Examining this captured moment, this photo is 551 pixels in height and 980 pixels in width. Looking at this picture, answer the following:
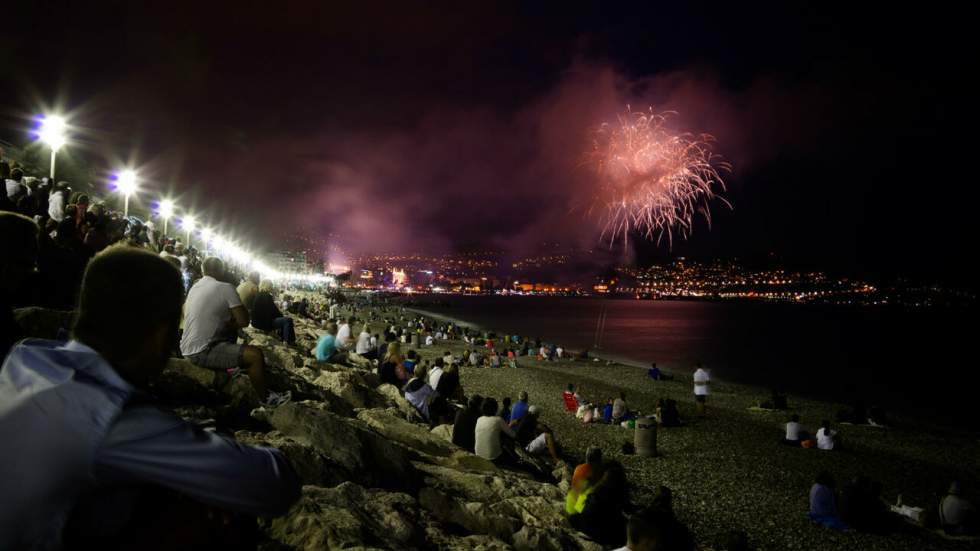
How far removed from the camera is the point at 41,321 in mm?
5207

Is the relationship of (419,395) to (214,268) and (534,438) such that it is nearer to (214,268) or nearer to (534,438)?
(534,438)

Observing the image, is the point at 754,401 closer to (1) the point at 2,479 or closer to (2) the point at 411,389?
(2) the point at 411,389

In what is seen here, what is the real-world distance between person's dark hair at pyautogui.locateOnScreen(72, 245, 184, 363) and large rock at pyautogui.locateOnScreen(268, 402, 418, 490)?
393 cm

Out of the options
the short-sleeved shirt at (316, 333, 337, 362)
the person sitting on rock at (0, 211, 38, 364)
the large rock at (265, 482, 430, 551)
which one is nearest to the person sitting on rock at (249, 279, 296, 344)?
the short-sleeved shirt at (316, 333, 337, 362)

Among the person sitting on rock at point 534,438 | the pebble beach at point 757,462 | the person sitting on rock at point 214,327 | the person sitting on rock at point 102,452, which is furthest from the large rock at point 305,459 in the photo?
the pebble beach at point 757,462

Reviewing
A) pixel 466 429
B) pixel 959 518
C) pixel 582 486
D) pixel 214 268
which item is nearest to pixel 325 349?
pixel 466 429

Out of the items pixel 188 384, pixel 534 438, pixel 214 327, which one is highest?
pixel 214 327

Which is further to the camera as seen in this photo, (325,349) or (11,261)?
(325,349)

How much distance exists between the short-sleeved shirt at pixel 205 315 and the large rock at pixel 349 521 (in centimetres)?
234

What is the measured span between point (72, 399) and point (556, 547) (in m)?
5.32

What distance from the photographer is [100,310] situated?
150 centimetres

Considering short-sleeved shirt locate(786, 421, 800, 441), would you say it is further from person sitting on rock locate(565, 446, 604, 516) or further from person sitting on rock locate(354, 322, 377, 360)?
person sitting on rock locate(354, 322, 377, 360)

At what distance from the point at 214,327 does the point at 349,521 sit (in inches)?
116

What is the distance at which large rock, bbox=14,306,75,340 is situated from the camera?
510 centimetres
